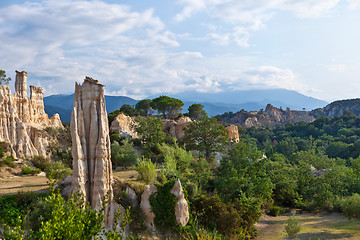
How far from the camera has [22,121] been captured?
33625 mm

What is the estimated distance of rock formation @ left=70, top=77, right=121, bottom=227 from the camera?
50.8 feet

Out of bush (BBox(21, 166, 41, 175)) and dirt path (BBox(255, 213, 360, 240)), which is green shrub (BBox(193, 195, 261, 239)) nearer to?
dirt path (BBox(255, 213, 360, 240))

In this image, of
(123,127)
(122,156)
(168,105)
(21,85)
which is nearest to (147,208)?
(122,156)

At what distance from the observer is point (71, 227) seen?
689 centimetres

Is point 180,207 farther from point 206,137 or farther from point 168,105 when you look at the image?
point 168,105

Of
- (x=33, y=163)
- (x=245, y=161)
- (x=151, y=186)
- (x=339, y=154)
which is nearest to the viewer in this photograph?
(x=151, y=186)

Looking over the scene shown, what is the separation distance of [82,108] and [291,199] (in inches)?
795

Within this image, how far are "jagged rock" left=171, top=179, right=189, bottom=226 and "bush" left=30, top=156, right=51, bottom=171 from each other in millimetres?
17832

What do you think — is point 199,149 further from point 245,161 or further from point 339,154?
point 339,154

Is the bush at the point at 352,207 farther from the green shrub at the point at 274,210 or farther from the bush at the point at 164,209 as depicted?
the bush at the point at 164,209

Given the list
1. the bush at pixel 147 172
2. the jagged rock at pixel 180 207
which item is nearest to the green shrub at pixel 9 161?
the bush at pixel 147 172

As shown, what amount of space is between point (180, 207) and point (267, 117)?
11111cm

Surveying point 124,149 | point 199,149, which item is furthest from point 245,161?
point 124,149

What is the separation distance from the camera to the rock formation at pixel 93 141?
610 inches
